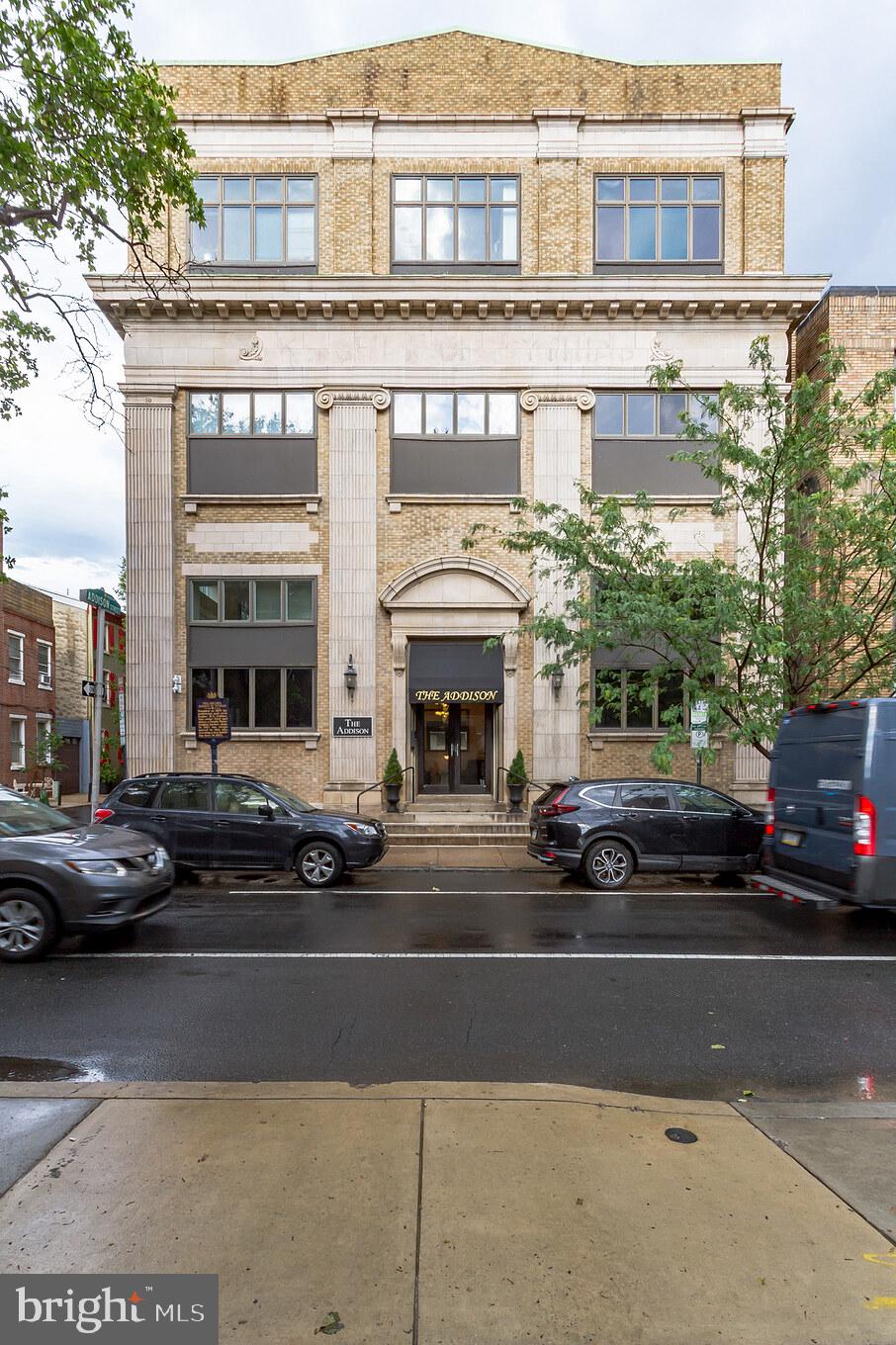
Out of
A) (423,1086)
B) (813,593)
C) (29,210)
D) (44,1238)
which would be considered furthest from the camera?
(813,593)

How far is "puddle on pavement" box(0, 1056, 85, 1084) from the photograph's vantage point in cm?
478

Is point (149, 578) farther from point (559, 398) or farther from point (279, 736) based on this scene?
point (559, 398)

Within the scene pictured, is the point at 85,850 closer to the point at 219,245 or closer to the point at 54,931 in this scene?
the point at 54,931

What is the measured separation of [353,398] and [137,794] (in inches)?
443

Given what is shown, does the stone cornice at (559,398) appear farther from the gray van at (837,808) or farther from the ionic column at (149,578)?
the gray van at (837,808)

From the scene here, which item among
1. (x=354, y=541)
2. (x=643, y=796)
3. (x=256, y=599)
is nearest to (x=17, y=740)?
(x=256, y=599)

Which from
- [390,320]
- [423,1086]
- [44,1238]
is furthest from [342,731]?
[44,1238]

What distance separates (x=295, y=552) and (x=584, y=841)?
430 inches

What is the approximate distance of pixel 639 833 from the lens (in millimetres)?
11305

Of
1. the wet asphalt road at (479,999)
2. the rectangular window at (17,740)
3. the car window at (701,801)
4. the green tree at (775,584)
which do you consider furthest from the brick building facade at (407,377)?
the rectangular window at (17,740)

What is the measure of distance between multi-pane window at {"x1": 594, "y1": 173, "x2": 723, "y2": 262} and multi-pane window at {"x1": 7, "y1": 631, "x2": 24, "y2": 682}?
76.7ft

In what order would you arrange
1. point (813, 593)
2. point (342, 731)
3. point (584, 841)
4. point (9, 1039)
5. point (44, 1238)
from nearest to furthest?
point (44, 1238) → point (9, 1039) → point (584, 841) → point (813, 593) → point (342, 731)

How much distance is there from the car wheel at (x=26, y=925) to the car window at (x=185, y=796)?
14.1 ft

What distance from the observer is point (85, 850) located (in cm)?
746
